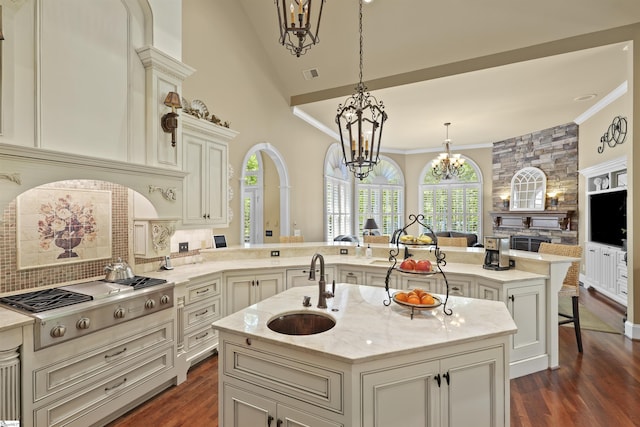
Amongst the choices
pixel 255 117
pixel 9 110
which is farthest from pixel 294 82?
pixel 9 110

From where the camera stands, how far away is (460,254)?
364 centimetres

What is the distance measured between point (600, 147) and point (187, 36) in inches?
297

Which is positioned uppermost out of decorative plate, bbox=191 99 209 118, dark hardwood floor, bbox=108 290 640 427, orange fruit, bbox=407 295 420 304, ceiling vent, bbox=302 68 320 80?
ceiling vent, bbox=302 68 320 80

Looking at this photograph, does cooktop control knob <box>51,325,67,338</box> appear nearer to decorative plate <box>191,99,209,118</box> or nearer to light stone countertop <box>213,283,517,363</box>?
light stone countertop <box>213,283,517,363</box>

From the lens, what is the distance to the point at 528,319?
285 cm

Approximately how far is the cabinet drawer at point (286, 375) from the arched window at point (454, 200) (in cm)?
922

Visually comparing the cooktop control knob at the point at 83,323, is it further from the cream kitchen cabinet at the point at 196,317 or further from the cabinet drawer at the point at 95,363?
the cream kitchen cabinet at the point at 196,317

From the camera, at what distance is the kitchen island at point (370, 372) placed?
131 centimetres

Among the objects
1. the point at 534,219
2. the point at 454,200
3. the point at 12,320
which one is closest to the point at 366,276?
the point at 12,320

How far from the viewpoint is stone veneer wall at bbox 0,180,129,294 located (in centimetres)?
210

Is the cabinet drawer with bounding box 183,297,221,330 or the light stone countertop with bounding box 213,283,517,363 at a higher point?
the light stone countertop with bounding box 213,283,517,363

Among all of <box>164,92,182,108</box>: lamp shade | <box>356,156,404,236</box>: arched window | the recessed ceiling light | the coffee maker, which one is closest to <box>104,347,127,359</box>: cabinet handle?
<box>164,92,182,108</box>: lamp shade

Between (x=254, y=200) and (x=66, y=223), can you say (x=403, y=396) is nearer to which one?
(x=66, y=223)

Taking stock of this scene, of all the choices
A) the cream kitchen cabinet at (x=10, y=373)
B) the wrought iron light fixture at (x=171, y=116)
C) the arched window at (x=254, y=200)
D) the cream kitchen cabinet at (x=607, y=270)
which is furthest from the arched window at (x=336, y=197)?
the cream kitchen cabinet at (x=10, y=373)
